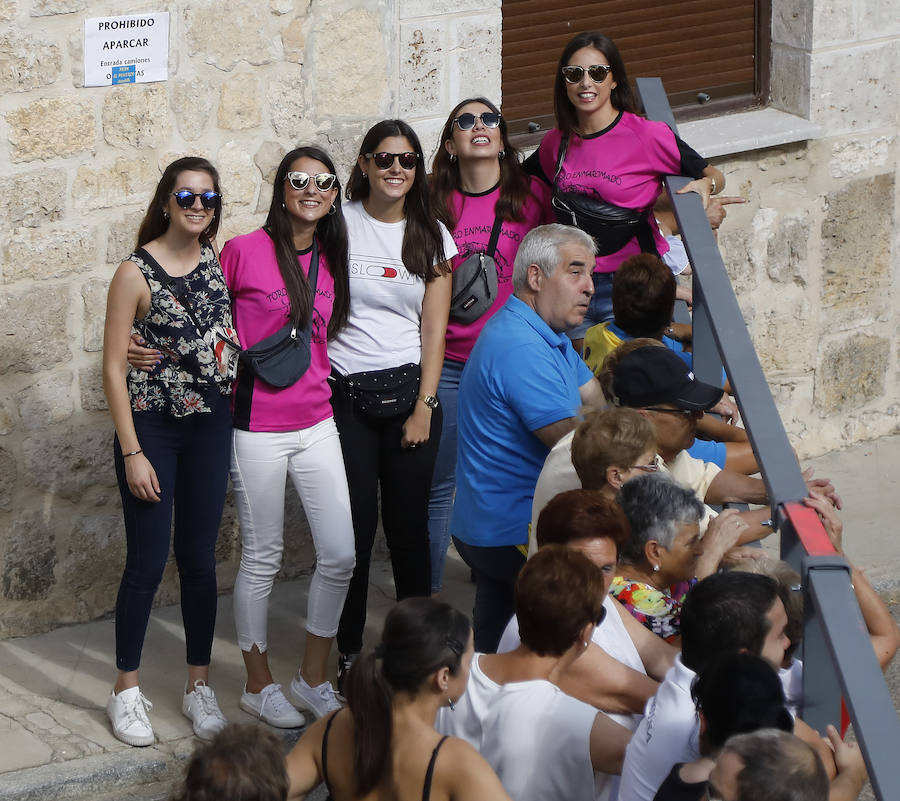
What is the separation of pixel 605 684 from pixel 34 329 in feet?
8.43

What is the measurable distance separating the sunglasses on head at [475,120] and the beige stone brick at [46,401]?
1.60m

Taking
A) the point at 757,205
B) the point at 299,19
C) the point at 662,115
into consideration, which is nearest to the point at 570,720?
the point at 662,115

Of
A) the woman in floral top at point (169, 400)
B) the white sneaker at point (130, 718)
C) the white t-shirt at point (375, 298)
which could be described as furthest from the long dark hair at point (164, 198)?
the white sneaker at point (130, 718)

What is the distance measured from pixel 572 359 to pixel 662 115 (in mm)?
1087

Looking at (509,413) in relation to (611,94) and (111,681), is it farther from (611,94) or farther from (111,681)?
(111,681)

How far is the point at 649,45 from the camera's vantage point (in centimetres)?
635

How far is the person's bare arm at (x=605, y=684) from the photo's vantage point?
302cm

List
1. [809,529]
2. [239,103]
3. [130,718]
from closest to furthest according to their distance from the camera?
[809,529] → [130,718] → [239,103]

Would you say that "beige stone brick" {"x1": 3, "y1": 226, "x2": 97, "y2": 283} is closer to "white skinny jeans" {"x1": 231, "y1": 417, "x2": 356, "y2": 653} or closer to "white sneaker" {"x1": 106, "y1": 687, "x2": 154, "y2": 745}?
"white skinny jeans" {"x1": 231, "y1": 417, "x2": 356, "y2": 653}

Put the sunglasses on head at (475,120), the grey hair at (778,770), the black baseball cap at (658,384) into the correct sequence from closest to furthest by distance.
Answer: the grey hair at (778,770) → the black baseball cap at (658,384) → the sunglasses on head at (475,120)

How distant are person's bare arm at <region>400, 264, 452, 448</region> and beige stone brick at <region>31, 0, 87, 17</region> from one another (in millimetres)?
1485

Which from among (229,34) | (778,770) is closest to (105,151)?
(229,34)

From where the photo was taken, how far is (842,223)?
651cm

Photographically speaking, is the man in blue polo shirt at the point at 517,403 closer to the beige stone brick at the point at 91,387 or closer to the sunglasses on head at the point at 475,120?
the sunglasses on head at the point at 475,120
